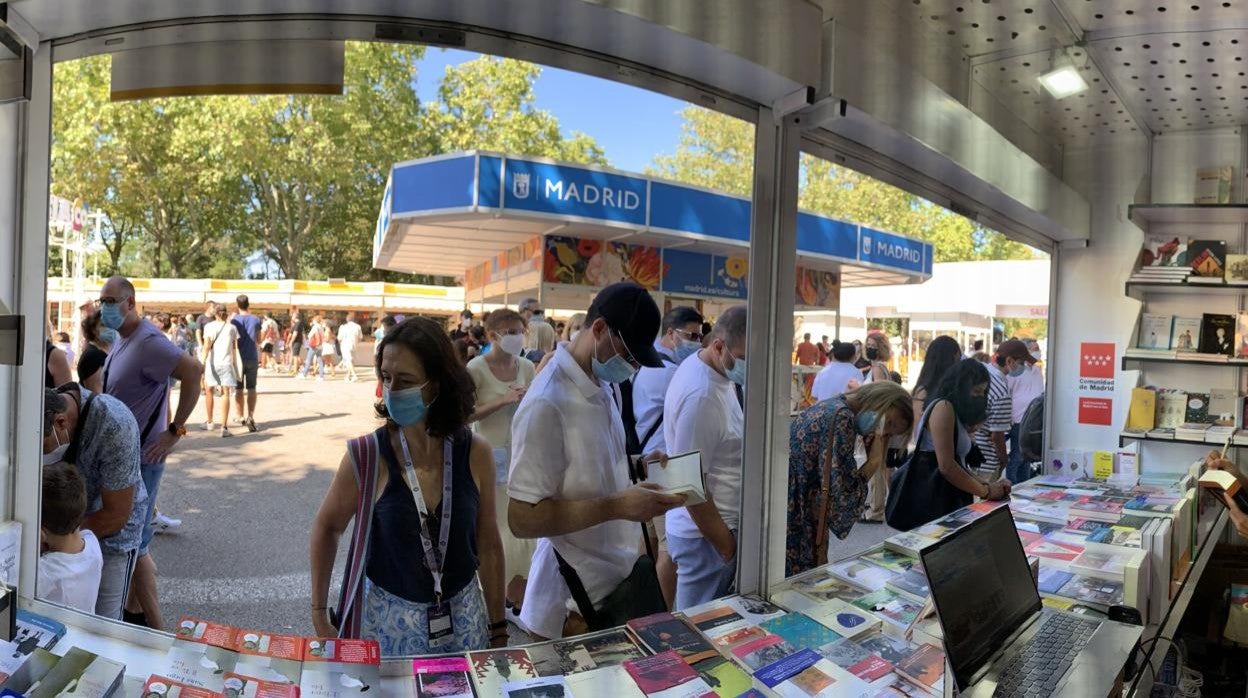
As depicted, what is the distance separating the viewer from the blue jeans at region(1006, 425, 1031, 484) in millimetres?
4949

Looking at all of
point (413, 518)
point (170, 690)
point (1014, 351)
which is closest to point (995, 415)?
point (1014, 351)

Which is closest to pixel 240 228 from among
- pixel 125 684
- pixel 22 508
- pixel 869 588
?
pixel 22 508

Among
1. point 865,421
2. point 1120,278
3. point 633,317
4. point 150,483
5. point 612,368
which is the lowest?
point 150,483

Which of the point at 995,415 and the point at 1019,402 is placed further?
the point at 1019,402

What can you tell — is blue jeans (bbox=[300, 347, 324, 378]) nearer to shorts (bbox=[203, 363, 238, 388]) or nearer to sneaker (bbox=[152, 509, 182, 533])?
shorts (bbox=[203, 363, 238, 388])

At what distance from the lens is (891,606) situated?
1811 mm

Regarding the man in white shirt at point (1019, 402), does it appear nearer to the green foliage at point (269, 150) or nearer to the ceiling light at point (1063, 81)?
the ceiling light at point (1063, 81)

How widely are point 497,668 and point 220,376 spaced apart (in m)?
3.11

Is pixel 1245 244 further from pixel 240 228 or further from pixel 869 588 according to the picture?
pixel 240 228

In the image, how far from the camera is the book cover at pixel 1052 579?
2.04 metres

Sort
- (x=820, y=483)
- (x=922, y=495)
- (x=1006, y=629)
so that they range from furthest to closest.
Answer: (x=922, y=495) → (x=820, y=483) → (x=1006, y=629)

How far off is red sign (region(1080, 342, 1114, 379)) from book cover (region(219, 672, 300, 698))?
4112mm

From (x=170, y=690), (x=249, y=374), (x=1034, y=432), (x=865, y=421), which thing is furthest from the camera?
(x=1034, y=432)

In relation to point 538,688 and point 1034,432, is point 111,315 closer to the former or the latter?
point 538,688
